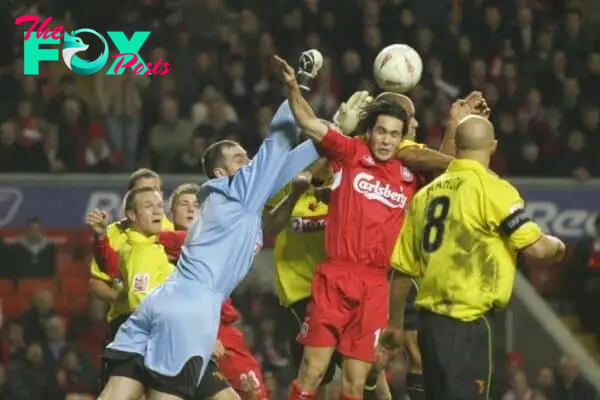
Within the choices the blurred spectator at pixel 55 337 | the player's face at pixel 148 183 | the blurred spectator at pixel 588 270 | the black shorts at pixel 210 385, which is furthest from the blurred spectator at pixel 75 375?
the black shorts at pixel 210 385

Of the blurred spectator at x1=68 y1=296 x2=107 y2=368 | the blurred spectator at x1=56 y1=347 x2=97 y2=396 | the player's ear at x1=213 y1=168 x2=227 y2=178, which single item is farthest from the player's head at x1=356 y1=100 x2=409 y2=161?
the blurred spectator at x1=68 y1=296 x2=107 y2=368

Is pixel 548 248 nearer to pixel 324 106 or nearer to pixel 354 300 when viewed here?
pixel 354 300

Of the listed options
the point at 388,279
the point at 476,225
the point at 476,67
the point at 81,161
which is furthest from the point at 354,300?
the point at 476,67

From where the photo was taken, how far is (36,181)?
15.5 metres

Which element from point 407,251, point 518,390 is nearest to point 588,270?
point 518,390

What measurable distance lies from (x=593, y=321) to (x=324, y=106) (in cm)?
322

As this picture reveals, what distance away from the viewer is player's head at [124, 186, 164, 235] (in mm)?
9602

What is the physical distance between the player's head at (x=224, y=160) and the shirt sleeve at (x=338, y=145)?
0.46 meters

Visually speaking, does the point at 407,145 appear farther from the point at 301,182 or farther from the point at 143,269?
the point at 143,269

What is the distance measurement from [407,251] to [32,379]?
605 cm

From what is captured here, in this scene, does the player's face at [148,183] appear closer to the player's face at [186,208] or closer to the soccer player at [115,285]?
the soccer player at [115,285]

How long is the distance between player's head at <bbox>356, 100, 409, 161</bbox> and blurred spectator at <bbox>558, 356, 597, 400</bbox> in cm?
530

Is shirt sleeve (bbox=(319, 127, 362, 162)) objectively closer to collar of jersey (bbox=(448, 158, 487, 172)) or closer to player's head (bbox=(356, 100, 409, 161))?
player's head (bbox=(356, 100, 409, 161))

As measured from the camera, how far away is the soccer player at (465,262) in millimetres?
8703
